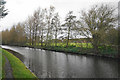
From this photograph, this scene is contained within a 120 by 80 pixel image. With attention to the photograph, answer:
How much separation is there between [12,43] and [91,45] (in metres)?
52.3

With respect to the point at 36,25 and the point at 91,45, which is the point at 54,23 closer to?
the point at 36,25

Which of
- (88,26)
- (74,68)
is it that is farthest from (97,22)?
(74,68)

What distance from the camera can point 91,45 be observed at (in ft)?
57.4

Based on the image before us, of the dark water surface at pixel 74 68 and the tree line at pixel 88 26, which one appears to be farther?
the tree line at pixel 88 26

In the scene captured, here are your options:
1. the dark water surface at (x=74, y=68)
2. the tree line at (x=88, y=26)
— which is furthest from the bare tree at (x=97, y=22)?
the dark water surface at (x=74, y=68)

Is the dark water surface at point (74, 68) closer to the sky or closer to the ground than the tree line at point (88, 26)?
closer to the ground

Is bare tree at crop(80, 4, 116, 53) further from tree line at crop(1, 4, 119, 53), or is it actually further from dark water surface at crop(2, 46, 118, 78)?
dark water surface at crop(2, 46, 118, 78)

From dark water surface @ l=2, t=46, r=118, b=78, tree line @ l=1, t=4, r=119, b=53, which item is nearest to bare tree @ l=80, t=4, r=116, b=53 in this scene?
tree line @ l=1, t=4, r=119, b=53

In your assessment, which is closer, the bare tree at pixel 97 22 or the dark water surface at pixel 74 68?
the dark water surface at pixel 74 68

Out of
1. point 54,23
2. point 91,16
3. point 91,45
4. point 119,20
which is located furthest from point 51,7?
point 119,20

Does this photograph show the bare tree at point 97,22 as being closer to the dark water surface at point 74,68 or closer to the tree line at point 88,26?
the tree line at point 88,26

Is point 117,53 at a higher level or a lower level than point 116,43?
lower

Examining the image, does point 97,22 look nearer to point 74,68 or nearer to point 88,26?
point 88,26

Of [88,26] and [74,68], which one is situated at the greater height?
[88,26]
